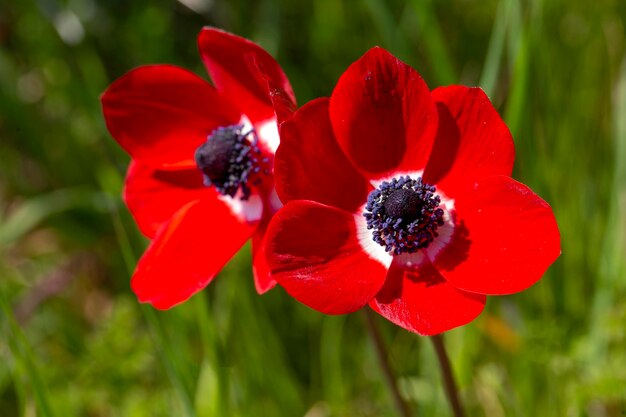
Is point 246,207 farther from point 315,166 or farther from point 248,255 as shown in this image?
point 248,255

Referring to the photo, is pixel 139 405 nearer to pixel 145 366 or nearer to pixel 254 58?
pixel 145 366

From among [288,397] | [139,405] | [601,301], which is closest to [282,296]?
[288,397]

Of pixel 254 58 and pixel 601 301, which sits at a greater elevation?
pixel 254 58

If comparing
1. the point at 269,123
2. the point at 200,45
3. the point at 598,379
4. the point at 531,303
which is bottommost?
the point at 531,303

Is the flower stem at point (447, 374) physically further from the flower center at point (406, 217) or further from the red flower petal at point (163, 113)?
the red flower petal at point (163, 113)

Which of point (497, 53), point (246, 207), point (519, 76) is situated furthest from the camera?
point (497, 53)

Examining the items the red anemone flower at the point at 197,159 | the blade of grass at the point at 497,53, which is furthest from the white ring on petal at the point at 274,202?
the blade of grass at the point at 497,53

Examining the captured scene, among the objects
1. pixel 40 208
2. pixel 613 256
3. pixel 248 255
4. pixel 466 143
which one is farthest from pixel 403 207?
pixel 40 208
